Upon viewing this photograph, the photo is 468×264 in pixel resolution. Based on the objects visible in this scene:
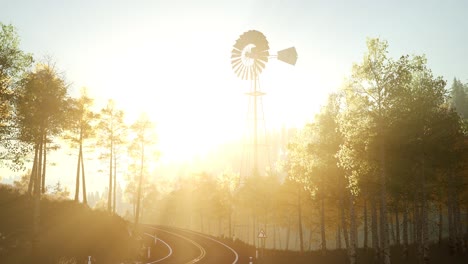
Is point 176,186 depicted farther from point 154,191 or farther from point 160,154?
point 160,154

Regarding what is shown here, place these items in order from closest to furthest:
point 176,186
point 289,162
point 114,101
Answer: point 289,162, point 114,101, point 176,186

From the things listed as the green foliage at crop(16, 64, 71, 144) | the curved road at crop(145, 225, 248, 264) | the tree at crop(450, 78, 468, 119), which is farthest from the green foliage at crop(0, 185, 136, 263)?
the tree at crop(450, 78, 468, 119)

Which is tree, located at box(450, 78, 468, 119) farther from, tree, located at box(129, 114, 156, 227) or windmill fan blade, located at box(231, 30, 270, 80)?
tree, located at box(129, 114, 156, 227)

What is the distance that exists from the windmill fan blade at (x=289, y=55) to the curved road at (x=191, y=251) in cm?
Result: 2511

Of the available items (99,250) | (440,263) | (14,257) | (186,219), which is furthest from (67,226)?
(186,219)

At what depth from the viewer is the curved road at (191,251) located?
29036 mm

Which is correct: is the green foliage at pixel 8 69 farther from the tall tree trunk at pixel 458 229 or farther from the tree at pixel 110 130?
the tall tree trunk at pixel 458 229

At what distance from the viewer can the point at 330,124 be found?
2689cm

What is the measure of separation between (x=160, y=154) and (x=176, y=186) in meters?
46.1

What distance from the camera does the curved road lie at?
2904cm

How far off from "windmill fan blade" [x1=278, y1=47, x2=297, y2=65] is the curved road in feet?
82.4

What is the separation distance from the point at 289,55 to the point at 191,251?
92.0ft

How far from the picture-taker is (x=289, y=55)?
47.2 m

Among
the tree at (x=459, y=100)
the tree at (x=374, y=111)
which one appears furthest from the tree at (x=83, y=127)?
the tree at (x=459, y=100)
